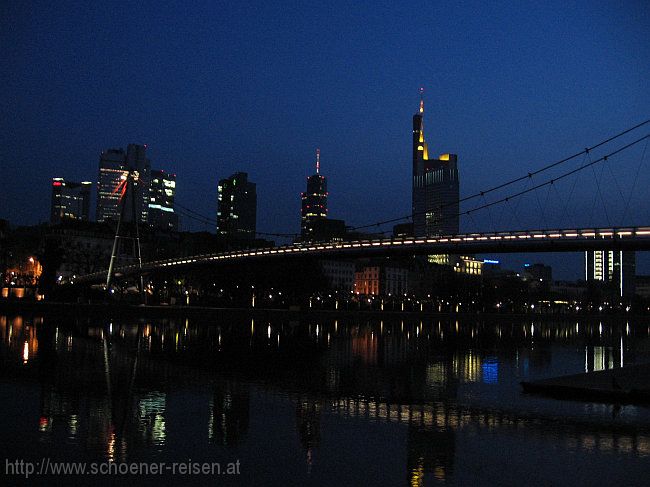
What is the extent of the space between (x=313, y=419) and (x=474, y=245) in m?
41.0

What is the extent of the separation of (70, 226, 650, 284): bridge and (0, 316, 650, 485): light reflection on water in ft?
57.0

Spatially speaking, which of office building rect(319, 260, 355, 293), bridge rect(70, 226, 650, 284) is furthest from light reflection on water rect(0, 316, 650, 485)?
office building rect(319, 260, 355, 293)

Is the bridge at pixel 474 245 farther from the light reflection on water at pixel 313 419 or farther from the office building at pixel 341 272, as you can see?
the office building at pixel 341 272

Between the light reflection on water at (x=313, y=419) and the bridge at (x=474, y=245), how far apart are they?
1738 cm

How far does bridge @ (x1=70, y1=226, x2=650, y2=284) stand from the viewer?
4747cm

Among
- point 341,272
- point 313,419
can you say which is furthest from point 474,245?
point 341,272

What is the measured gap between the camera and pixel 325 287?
119m

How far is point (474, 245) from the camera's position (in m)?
56.8

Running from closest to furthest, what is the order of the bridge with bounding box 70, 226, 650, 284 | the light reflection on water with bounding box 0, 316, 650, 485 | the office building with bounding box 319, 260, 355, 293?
the light reflection on water with bounding box 0, 316, 650, 485 → the bridge with bounding box 70, 226, 650, 284 → the office building with bounding box 319, 260, 355, 293

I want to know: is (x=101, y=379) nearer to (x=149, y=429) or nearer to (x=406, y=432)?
(x=149, y=429)

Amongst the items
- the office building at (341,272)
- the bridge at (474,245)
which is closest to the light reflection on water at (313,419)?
the bridge at (474,245)

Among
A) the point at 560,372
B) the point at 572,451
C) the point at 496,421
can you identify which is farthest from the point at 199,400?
the point at 560,372

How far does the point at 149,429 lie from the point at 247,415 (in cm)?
294

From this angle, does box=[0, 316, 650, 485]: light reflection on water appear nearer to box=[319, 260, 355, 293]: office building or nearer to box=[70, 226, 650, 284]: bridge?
box=[70, 226, 650, 284]: bridge
